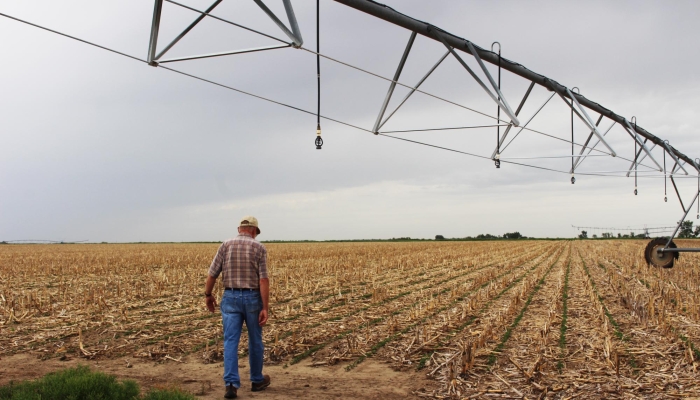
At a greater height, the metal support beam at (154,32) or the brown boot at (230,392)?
the metal support beam at (154,32)

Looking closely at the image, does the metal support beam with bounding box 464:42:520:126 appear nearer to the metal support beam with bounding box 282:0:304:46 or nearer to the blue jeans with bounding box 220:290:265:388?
the metal support beam with bounding box 282:0:304:46

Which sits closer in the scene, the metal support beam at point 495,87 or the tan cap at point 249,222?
the tan cap at point 249,222

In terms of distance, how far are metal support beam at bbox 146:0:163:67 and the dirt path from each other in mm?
4122

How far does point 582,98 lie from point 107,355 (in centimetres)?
1137

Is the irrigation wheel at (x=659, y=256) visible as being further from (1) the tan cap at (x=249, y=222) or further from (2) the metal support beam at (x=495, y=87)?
(1) the tan cap at (x=249, y=222)

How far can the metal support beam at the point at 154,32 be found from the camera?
21.9 feet

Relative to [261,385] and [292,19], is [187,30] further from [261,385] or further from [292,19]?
[261,385]

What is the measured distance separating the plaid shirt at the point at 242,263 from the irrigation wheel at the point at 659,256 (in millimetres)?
18007

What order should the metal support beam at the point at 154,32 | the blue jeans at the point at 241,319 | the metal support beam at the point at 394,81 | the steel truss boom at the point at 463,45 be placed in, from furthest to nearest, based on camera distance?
the metal support beam at the point at 394,81 < the steel truss boom at the point at 463,45 < the metal support beam at the point at 154,32 < the blue jeans at the point at 241,319

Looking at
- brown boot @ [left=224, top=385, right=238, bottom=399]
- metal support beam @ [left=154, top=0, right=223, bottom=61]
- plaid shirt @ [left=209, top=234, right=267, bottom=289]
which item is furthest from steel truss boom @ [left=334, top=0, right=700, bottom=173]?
brown boot @ [left=224, top=385, right=238, bottom=399]

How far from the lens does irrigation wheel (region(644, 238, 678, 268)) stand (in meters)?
19.1

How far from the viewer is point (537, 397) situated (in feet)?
19.2

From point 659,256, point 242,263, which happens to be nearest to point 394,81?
point 242,263

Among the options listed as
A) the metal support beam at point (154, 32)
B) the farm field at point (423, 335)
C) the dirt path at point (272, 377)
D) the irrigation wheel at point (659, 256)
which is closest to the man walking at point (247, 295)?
the dirt path at point (272, 377)
